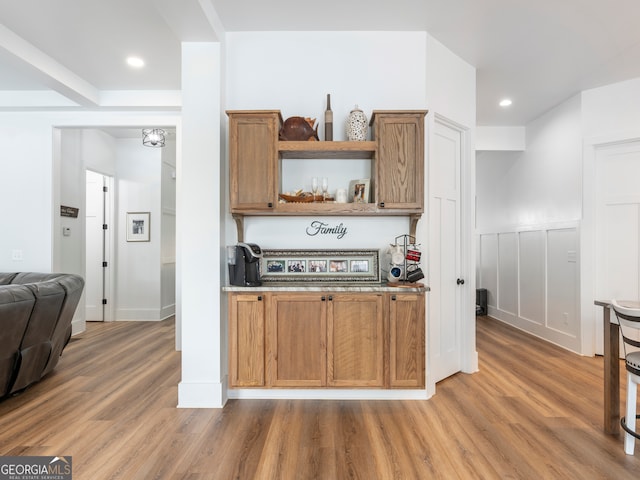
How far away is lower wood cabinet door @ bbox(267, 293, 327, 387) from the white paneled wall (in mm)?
3304

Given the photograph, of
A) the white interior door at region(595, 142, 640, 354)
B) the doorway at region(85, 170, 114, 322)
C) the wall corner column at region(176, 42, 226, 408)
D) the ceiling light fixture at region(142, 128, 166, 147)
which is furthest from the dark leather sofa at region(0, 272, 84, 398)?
the white interior door at region(595, 142, 640, 354)

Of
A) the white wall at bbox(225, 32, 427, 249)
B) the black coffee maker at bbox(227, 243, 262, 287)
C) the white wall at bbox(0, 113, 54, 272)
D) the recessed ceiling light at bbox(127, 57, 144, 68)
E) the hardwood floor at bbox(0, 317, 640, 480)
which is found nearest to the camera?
the hardwood floor at bbox(0, 317, 640, 480)

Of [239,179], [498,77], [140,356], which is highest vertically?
[498,77]

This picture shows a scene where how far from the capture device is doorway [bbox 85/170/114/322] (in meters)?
5.60

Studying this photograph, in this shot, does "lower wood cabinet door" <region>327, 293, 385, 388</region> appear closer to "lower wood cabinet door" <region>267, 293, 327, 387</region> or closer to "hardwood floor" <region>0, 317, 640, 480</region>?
"lower wood cabinet door" <region>267, 293, 327, 387</region>

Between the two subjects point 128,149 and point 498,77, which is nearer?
point 498,77

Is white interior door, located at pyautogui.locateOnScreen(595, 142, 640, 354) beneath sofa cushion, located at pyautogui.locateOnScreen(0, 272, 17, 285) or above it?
above

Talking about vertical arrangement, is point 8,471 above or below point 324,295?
below

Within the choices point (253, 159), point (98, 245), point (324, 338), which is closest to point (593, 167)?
point (324, 338)

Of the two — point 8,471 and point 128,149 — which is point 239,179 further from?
point 128,149

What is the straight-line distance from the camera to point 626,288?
150 inches

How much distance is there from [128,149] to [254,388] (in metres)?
4.88

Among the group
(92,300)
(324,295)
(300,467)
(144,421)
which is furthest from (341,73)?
(92,300)

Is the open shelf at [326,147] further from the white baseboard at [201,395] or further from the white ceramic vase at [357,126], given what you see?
the white baseboard at [201,395]
